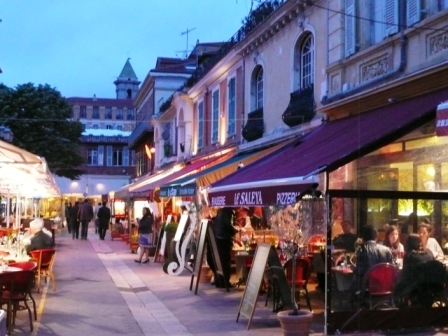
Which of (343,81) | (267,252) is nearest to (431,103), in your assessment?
(267,252)

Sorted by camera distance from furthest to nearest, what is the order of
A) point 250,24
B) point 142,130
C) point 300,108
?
point 142,130, point 250,24, point 300,108

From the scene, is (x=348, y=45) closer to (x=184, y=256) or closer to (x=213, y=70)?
(x=184, y=256)

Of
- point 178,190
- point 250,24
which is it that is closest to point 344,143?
point 178,190

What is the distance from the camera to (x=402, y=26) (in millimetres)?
11883

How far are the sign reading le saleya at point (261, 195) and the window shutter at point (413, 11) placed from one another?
13.5ft

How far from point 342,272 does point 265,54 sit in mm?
10534

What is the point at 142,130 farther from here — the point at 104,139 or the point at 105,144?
the point at 105,144

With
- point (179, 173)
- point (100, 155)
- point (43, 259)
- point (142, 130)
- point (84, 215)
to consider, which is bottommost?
point (43, 259)

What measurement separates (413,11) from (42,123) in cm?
3605

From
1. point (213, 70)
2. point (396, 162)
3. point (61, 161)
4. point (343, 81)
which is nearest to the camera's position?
point (396, 162)

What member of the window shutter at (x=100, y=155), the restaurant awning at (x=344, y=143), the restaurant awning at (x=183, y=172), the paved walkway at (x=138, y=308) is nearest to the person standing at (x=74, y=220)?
the restaurant awning at (x=183, y=172)

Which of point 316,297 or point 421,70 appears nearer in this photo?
point 421,70

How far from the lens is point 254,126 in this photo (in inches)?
772

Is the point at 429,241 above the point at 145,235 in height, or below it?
above
